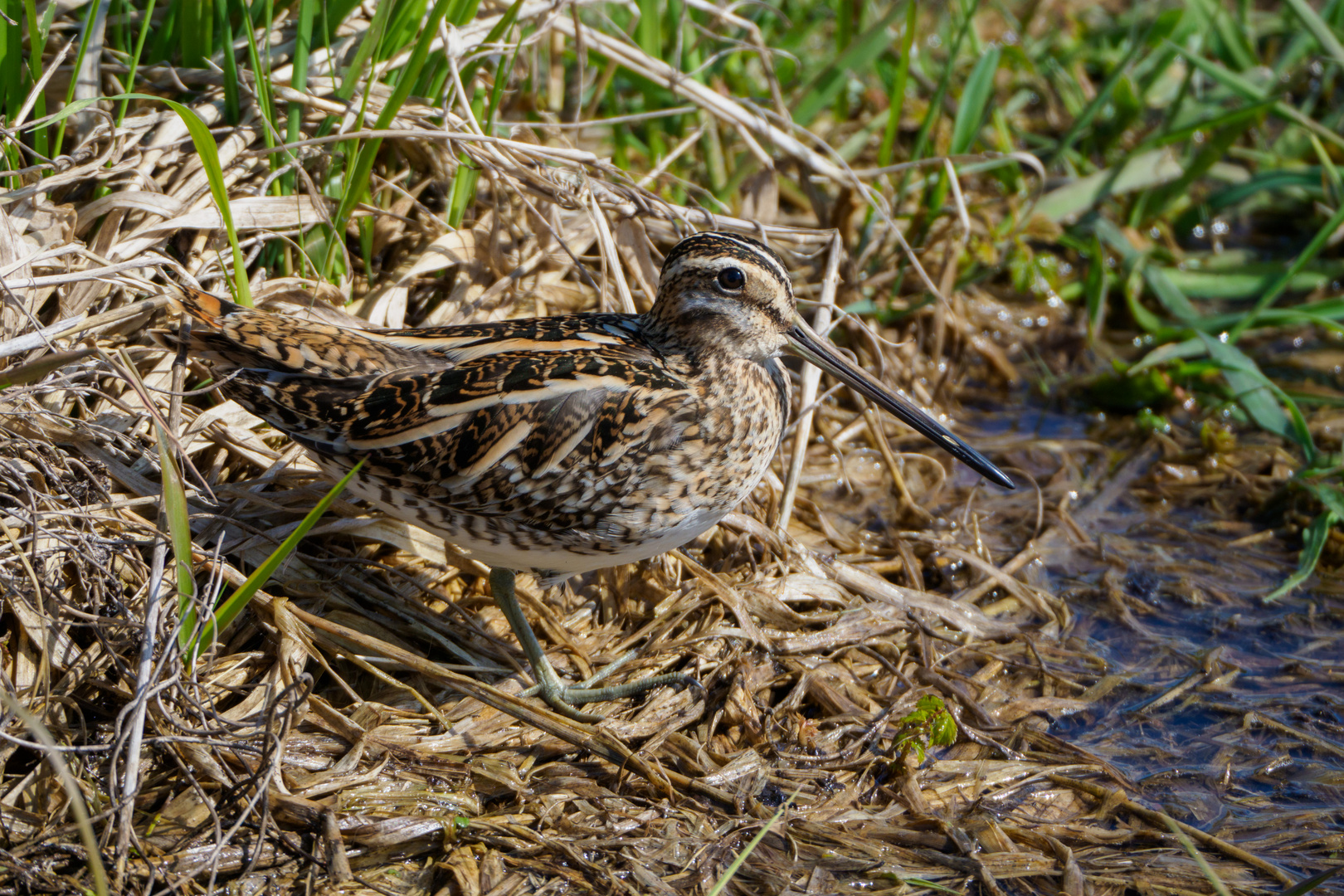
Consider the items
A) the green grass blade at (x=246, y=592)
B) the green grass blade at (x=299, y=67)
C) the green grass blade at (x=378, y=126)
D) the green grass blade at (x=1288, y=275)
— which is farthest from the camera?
the green grass blade at (x=1288, y=275)

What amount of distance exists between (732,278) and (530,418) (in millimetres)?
713

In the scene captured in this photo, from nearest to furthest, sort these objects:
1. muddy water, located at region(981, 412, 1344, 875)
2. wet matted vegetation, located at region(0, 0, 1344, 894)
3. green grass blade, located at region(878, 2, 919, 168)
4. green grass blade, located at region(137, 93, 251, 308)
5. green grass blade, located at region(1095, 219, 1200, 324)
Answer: wet matted vegetation, located at region(0, 0, 1344, 894) → green grass blade, located at region(137, 93, 251, 308) → muddy water, located at region(981, 412, 1344, 875) → green grass blade, located at region(878, 2, 919, 168) → green grass blade, located at region(1095, 219, 1200, 324)

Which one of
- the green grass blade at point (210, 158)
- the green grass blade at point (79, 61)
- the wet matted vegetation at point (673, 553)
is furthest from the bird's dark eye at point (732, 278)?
the green grass blade at point (79, 61)

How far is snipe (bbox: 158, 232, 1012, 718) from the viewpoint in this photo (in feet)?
10.3

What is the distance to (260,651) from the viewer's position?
3.30 m

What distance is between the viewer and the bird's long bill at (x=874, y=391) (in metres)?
3.56

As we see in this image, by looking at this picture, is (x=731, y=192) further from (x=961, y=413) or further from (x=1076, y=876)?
(x=1076, y=876)

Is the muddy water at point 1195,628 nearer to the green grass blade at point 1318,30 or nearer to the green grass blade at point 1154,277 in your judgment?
the green grass blade at point 1154,277

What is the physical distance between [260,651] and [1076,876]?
2197 millimetres

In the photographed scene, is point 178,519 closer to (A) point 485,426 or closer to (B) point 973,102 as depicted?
(A) point 485,426

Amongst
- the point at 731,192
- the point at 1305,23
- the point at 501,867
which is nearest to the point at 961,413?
the point at 731,192

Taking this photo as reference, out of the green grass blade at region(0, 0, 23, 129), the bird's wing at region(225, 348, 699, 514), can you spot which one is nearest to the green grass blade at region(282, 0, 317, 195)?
the green grass blade at region(0, 0, 23, 129)

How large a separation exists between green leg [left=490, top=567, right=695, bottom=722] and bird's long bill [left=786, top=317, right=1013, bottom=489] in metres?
1.00

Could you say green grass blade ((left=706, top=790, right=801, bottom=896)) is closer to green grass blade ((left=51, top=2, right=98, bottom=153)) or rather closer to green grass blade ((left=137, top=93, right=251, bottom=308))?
green grass blade ((left=137, top=93, right=251, bottom=308))
